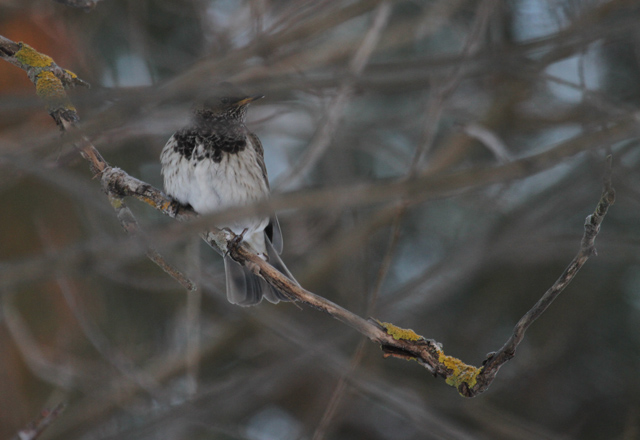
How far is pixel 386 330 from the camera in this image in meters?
2.82

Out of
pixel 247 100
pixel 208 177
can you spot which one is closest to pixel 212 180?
pixel 208 177

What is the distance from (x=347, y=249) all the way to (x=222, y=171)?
165cm

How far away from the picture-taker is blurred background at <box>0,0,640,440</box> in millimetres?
5039

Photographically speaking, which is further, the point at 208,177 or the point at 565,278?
the point at 208,177

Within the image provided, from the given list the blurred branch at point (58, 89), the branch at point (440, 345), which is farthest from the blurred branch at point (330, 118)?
the blurred branch at point (58, 89)

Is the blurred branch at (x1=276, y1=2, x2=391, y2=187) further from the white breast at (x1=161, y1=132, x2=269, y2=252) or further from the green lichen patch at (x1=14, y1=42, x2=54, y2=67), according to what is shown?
the green lichen patch at (x1=14, y1=42, x2=54, y2=67)

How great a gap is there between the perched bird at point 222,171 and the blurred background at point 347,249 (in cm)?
17

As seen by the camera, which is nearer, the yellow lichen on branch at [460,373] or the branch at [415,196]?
the branch at [415,196]

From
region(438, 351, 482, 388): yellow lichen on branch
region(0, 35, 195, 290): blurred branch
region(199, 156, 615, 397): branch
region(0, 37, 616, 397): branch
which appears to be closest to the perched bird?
region(0, 37, 616, 397): branch

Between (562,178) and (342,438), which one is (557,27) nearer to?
(562,178)

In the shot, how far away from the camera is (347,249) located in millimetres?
5738

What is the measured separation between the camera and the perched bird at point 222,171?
4.43 meters

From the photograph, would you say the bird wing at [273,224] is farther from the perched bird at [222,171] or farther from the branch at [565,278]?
the branch at [565,278]

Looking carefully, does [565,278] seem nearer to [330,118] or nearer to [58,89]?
[330,118]
